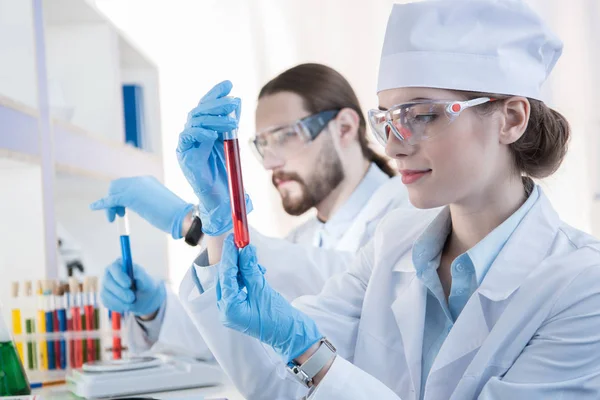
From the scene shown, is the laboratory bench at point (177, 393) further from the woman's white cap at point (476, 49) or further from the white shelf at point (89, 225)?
the white shelf at point (89, 225)

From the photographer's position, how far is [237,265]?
4.19 feet

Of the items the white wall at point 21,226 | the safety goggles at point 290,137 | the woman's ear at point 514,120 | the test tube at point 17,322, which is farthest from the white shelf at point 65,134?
the woman's ear at point 514,120

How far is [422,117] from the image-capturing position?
1369mm

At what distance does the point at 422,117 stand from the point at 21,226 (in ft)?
4.14

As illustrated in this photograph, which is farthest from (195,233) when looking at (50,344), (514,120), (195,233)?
(514,120)

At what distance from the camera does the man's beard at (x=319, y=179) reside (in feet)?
8.93

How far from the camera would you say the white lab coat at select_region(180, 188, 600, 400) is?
4.08 ft

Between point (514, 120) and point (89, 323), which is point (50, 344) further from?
point (514, 120)

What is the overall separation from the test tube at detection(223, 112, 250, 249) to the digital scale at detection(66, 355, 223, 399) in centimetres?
64

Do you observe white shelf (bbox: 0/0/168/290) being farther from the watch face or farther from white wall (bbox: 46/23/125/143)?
the watch face

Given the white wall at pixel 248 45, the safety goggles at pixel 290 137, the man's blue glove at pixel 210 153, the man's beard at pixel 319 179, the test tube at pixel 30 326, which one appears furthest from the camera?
the white wall at pixel 248 45

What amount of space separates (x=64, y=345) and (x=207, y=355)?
0.41 meters

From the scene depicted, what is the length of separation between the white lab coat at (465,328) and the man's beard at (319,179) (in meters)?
1.03

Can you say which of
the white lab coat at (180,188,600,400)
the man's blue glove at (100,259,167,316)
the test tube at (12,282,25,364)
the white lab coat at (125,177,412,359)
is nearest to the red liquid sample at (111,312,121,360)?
the man's blue glove at (100,259,167,316)
